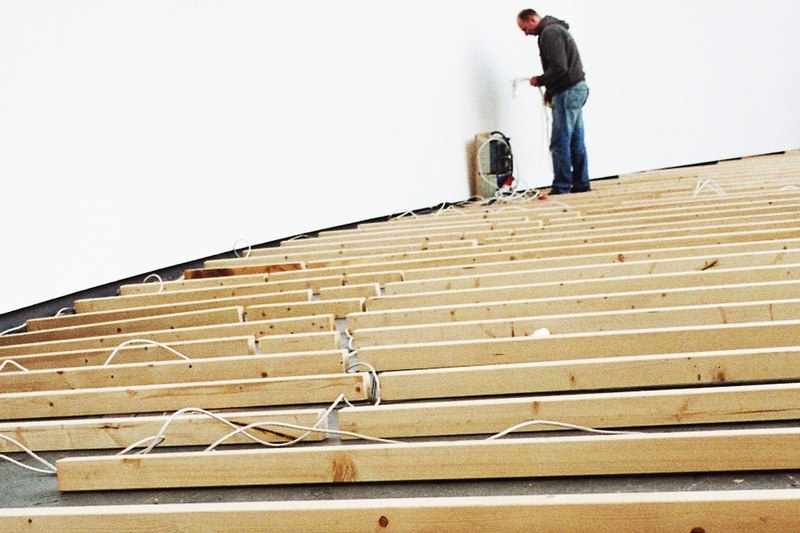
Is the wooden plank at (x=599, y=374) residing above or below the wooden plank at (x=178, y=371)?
below

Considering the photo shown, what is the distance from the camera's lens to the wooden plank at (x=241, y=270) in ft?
10.5

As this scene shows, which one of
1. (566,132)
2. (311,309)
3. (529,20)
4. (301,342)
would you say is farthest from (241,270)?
(529,20)

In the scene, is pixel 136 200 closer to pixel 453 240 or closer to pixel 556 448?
pixel 453 240

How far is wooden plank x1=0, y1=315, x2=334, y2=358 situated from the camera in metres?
2.25

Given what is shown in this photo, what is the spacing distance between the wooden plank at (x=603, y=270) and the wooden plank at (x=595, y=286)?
61 millimetres

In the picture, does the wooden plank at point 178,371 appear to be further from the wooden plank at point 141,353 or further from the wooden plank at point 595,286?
the wooden plank at point 595,286

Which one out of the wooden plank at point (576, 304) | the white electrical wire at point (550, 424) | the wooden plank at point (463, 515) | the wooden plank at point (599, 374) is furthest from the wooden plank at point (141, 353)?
the white electrical wire at point (550, 424)

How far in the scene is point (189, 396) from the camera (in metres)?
1.78

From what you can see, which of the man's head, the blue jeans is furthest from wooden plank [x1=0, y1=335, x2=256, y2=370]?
the man's head

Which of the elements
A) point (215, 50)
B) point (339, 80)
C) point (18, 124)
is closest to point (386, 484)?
point (18, 124)

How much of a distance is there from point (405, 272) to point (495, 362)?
42.3 inches

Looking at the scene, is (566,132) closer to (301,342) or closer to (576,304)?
(576,304)

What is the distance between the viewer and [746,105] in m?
7.54

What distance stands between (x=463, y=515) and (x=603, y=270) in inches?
57.8
